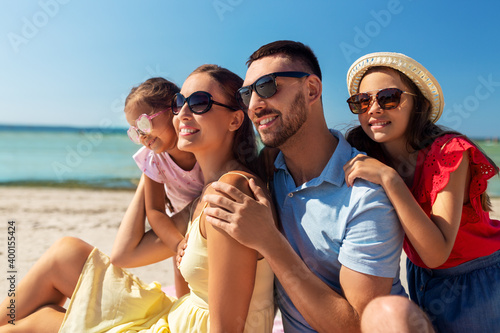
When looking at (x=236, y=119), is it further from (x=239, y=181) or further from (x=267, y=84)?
(x=239, y=181)

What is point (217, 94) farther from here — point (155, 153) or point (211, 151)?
point (155, 153)

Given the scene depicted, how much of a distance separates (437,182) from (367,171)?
0.60 metres

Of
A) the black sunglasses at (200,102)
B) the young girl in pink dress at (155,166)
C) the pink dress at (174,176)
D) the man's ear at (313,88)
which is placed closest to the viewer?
the man's ear at (313,88)

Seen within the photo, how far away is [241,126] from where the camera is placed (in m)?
2.70

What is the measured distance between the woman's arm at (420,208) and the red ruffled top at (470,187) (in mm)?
57

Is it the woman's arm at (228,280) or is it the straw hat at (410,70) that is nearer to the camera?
the woman's arm at (228,280)

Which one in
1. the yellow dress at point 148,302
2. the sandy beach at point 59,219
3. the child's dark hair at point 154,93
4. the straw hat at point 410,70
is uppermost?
the straw hat at point 410,70

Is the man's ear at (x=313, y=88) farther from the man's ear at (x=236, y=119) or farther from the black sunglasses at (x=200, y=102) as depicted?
the black sunglasses at (x=200, y=102)

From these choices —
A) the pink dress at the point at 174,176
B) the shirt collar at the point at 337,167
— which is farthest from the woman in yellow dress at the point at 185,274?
the pink dress at the point at 174,176

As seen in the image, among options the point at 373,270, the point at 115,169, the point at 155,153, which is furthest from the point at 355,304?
the point at 115,169

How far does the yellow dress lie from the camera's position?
2.12 metres

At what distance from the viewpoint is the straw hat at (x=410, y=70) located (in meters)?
2.59

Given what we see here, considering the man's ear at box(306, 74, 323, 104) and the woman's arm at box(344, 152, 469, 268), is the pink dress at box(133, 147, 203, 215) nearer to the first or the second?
the man's ear at box(306, 74, 323, 104)

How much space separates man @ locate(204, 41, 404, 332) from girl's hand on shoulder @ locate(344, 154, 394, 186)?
2.2 inches
